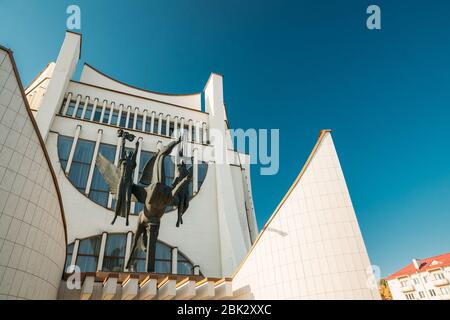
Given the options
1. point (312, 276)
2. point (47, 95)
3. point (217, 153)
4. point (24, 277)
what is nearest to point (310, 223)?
point (312, 276)

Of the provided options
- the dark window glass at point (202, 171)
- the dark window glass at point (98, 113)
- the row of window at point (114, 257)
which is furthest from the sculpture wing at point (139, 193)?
the dark window glass at point (98, 113)

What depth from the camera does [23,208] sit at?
4883 mm

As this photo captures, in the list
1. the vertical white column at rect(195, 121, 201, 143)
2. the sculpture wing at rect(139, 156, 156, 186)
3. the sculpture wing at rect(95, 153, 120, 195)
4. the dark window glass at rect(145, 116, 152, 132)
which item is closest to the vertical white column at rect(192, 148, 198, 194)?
the vertical white column at rect(195, 121, 201, 143)

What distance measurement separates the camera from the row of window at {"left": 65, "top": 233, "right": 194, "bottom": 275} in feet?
42.5

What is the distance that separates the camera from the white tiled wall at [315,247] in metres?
5.62

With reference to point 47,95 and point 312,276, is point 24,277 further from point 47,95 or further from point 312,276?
point 47,95

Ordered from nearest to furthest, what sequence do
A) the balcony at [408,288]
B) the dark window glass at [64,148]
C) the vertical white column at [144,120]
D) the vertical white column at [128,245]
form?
the vertical white column at [128,245] → the dark window glass at [64,148] → the vertical white column at [144,120] → the balcony at [408,288]

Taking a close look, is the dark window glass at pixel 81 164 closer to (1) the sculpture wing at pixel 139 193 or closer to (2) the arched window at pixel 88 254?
(2) the arched window at pixel 88 254

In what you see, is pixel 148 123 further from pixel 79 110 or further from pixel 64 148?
pixel 64 148

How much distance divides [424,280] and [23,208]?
159ft

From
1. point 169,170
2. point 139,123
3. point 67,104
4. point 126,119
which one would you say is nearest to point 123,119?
point 126,119

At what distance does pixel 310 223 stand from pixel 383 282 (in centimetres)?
5274

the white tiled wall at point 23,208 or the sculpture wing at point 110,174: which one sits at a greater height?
the sculpture wing at point 110,174
